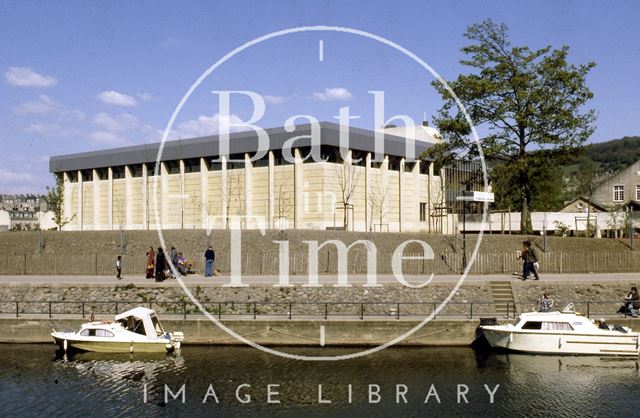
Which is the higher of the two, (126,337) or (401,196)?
Answer: (401,196)

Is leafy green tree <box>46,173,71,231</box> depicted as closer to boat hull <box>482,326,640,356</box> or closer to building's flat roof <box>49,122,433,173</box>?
building's flat roof <box>49,122,433,173</box>

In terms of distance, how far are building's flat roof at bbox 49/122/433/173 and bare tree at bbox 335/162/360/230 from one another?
2.35 m

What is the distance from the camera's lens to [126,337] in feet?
108

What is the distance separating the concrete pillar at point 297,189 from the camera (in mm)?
66125

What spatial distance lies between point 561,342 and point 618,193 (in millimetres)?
58343

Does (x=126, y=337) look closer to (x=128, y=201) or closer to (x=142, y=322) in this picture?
(x=142, y=322)

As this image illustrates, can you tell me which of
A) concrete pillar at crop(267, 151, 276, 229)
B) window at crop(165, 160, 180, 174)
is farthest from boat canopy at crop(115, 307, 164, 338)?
window at crop(165, 160, 180, 174)

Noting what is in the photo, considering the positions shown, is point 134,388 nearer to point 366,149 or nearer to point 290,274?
point 290,274

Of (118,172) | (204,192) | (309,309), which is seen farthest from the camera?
(118,172)

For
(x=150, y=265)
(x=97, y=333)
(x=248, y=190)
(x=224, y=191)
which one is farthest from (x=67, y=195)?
(x=97, y=333)

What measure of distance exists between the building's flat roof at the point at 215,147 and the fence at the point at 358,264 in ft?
64.8

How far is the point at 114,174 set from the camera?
85750 millimetres

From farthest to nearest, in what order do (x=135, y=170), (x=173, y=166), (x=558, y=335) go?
1. (x=135, y=170)
2. (x=173, y=166)
3. (x=558, y=335)

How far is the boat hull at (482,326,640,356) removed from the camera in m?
31.4
